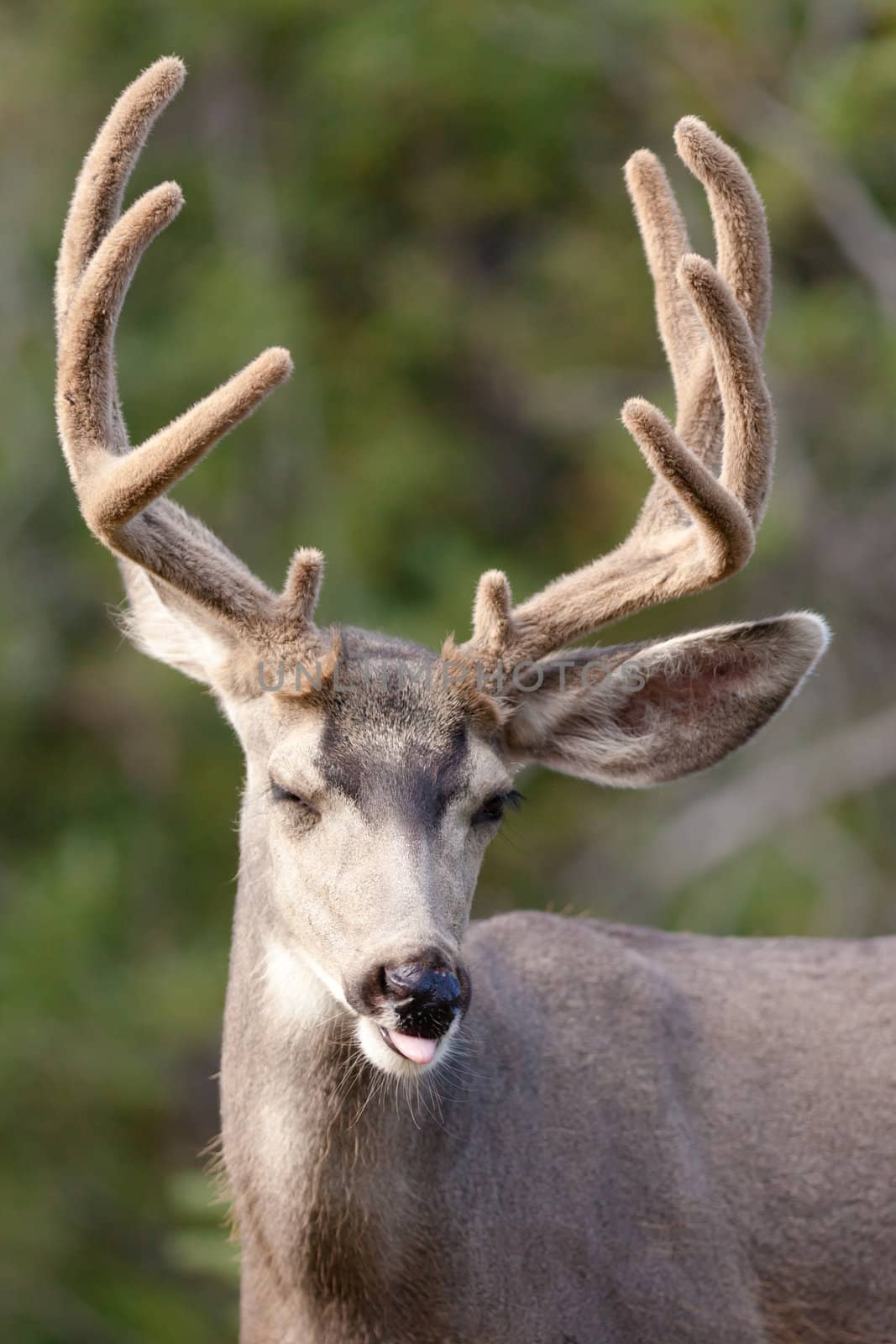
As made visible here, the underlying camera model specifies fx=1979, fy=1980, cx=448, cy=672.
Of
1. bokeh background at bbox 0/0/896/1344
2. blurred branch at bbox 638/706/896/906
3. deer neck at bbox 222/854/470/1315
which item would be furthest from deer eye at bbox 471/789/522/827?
blurred branch at bbox 638/706/896/906

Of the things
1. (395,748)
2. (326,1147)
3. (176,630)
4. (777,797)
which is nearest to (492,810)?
(395,748)

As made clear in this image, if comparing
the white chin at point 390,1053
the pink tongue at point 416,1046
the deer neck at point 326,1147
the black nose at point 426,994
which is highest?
the black nose at point 426,994

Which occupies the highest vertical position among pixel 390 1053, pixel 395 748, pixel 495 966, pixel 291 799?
pixel 395 748

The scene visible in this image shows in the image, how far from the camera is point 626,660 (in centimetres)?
552

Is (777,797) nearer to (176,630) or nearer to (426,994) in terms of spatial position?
(176,630)

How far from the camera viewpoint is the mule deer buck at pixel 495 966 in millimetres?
4980

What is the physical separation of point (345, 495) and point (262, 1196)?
1497 cm

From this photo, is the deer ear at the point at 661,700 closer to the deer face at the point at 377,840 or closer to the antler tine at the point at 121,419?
the deer face at the point at 377,840

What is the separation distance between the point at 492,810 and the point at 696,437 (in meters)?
1.38

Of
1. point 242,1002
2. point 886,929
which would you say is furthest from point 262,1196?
point 886,929

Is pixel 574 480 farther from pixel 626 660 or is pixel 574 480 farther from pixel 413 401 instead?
pixel 626 660

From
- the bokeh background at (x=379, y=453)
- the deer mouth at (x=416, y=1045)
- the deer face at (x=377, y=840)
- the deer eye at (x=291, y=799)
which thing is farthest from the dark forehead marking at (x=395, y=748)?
the bokeh background at (x=379, y=453)

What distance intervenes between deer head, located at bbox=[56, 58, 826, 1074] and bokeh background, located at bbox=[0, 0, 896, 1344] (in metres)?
8.94

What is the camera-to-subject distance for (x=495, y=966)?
5.77 m
